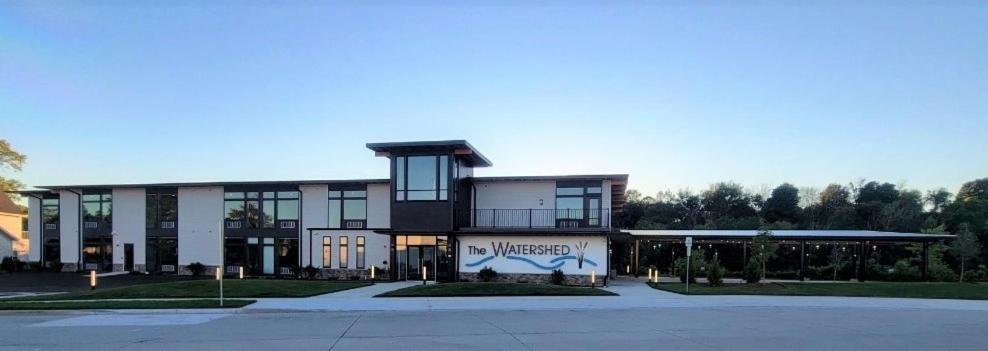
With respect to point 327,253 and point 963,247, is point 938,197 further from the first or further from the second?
point 327,253

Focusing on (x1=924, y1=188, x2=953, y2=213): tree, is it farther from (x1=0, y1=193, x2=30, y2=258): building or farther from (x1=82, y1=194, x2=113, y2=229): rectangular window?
(x1=0, y1=193, x2=30, y2=258): building

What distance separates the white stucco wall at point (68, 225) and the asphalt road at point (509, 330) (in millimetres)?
22627

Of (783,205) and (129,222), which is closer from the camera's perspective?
(129,222)

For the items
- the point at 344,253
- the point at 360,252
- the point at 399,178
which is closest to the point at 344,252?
the point at 344,253

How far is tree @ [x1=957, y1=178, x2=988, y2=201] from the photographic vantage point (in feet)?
190

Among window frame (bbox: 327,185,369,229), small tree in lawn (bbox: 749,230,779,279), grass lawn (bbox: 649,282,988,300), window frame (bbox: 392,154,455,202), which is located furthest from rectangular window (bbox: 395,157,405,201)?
small tree in lawn (bbox: 749,230,779,279)

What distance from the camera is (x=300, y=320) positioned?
12180mm

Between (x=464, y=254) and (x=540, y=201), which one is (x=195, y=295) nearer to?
(x=464, y=254)

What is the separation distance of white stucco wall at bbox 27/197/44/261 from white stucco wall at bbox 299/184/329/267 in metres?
17.0

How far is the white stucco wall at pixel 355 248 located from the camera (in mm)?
27969

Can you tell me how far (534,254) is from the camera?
24500mm

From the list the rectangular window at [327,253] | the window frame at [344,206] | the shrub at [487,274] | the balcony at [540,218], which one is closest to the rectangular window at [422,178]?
the balcony at [540,218]

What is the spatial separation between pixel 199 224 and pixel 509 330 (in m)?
26.1

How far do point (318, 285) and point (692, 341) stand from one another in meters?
15.3
